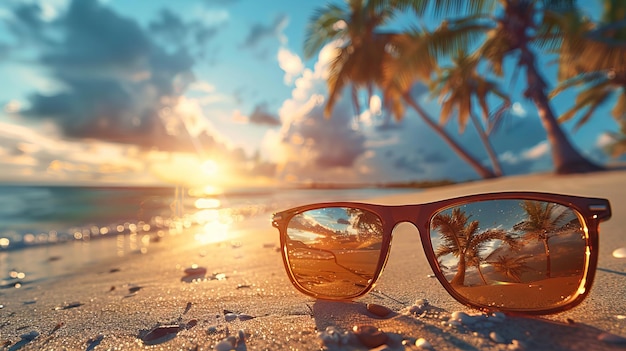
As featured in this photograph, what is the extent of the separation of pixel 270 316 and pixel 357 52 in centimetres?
1406

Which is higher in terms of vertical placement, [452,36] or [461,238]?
[452,36]

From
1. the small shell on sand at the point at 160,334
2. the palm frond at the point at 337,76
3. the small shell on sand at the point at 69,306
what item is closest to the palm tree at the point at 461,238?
the small shell on sand at the point at 160,334

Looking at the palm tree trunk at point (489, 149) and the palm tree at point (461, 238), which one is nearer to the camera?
the palm tree at point (461, 238)

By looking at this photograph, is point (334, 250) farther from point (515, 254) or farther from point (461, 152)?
point (461, 152)

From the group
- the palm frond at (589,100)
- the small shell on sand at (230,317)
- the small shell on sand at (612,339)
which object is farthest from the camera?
the palm frond at (589,100)

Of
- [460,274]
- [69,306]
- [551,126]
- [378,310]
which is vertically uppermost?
[551,126]

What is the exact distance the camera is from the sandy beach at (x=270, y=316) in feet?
3.06

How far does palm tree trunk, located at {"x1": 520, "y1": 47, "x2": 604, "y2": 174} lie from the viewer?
8.16 meters

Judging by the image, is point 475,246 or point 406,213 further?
point 406,213

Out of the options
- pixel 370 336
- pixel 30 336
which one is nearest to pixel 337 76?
pixel 30 336

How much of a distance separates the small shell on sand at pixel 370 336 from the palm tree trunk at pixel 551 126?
9.27m

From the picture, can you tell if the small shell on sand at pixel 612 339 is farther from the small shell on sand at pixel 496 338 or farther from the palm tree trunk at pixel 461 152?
the palm tree trunk at pixel 461 152

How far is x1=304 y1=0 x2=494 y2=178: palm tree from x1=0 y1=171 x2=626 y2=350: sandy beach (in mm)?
12046

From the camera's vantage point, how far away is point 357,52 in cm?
1399
